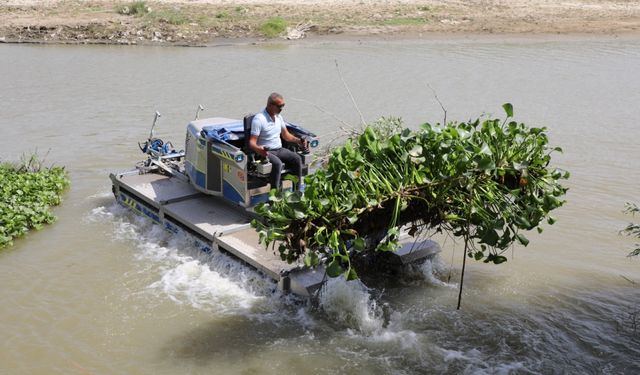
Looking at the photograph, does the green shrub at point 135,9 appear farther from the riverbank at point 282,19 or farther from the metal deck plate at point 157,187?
the metal deck plate at point 157,187

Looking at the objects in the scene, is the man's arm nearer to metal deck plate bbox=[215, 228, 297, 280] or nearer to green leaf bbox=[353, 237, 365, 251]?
metal deck plate bbox=[215, 228, 297, 280]

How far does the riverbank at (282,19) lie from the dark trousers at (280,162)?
19.9 meters

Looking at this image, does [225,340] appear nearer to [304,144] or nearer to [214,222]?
[214,222]

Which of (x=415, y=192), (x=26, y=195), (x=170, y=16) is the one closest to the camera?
(x=415, y=192)

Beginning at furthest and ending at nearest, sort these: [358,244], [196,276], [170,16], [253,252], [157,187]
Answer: [170,16] → [157,187] → [196,276] → [253,252] → [358,244]

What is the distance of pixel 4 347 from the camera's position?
23.4ft

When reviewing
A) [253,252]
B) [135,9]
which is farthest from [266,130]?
[135,9]

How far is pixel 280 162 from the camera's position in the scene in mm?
8266

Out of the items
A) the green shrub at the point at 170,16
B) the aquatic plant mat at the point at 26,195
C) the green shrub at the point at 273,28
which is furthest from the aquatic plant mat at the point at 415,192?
the green shrub at the point at 170,16

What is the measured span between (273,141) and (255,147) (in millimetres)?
259

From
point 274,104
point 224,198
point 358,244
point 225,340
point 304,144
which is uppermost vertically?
point 274,104

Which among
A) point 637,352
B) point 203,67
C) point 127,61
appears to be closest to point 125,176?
point 637,352

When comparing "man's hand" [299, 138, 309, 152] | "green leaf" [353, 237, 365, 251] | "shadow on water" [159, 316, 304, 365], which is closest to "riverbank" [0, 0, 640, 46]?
"man's hand" [299, 138, 309, 152]

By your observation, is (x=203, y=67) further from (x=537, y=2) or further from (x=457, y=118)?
(x=537, y=2)
